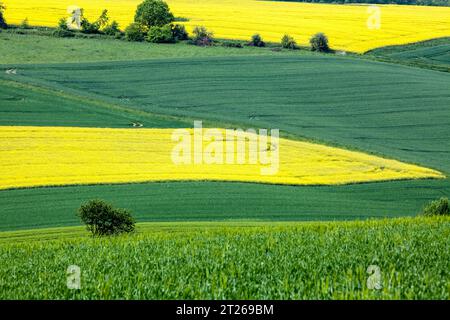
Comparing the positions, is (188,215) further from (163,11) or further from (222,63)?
(163,11)

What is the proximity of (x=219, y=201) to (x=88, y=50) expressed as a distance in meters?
36.6

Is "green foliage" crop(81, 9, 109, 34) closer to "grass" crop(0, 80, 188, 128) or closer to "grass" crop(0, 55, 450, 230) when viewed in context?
"grass" crop(0, 55, 450, 230)

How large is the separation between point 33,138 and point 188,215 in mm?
14324

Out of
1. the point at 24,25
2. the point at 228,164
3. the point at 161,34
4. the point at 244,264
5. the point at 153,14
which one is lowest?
the point at 228,164

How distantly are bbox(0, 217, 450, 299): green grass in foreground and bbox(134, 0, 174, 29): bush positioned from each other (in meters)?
52.4

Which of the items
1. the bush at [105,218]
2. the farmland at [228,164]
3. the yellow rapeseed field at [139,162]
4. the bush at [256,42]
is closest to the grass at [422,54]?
the farmland at [228,164]

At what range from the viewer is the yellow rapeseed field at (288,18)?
76.9 meters

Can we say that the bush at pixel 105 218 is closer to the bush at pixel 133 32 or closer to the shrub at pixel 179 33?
the bush at pixel 133 32

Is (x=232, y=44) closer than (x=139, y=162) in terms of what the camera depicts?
No

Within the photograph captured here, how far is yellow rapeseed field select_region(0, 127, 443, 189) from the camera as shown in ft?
117

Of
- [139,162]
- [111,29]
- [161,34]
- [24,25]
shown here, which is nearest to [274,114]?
[139,162]

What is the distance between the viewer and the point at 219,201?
32312 mm

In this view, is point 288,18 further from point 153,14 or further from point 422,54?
point 422,54
